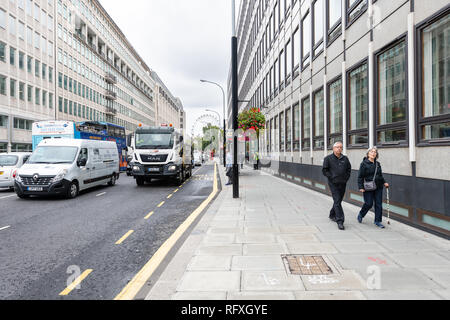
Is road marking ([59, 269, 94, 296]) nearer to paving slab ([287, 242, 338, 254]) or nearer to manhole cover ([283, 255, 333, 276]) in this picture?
manhole cover ([283, 255, 333, 276])

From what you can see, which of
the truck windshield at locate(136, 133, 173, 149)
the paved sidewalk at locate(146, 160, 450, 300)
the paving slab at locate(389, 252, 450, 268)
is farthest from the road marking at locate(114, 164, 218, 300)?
the truck windshield at locate(136, 133, 173, 149)

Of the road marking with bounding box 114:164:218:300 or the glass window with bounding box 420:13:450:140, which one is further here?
the glass window with bounding box 420:13:450:140

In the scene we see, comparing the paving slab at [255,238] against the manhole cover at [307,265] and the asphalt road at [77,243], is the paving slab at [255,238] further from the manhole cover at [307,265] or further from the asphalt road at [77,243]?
the asphalt road at [77,243]

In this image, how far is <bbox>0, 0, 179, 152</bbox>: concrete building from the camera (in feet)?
108

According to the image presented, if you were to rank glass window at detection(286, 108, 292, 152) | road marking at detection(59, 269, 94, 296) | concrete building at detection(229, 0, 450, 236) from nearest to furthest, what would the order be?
road marking at detection(59, 269, 94, 296)
concrete building at detection(229, 0, 450, 236)
glass window at detection(286, 108, 292, 152)

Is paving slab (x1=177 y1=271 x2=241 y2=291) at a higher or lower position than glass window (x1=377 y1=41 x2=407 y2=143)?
lower

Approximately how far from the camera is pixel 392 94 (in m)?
7.78

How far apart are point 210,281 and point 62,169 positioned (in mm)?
9513

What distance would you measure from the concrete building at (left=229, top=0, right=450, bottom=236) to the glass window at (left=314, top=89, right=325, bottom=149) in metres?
0.04

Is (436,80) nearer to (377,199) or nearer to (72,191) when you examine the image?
(377,199)

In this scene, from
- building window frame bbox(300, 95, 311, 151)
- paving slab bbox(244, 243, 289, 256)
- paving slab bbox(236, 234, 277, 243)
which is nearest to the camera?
paving slab bbox(244, 243, 289, 256)

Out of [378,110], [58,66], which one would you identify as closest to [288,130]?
[378,110]

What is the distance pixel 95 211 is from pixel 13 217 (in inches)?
73.9
